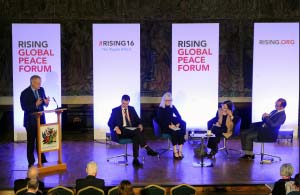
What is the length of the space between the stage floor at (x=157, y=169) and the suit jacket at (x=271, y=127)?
0.48 meters

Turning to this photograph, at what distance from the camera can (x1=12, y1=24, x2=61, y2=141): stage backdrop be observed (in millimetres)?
11086

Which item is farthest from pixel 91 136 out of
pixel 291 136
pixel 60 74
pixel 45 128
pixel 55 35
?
pixel 291 136

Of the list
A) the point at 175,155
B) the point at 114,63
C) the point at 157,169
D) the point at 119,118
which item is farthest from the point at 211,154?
the point at 114,63

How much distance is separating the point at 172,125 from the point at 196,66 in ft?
7.10

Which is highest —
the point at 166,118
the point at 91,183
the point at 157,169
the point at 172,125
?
the point at 166,118

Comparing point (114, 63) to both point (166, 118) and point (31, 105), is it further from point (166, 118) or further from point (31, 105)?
point (31, 105)

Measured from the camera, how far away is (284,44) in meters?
11.4

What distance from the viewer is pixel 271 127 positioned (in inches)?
360

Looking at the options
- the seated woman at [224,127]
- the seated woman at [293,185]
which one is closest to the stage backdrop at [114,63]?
the seated woman at [224,127]

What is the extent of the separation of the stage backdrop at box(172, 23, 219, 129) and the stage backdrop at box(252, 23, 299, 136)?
0.90 m

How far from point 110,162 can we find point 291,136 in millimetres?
4337

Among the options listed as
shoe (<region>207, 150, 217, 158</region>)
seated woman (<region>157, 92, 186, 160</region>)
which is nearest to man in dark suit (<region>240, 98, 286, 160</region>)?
shoe (<region>207, 150, 217, 158</region>)

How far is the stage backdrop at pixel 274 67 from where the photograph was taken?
37.1 feet

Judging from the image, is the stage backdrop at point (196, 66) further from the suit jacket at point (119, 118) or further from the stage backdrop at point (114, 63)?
the suit jacket at point (119, 118)
